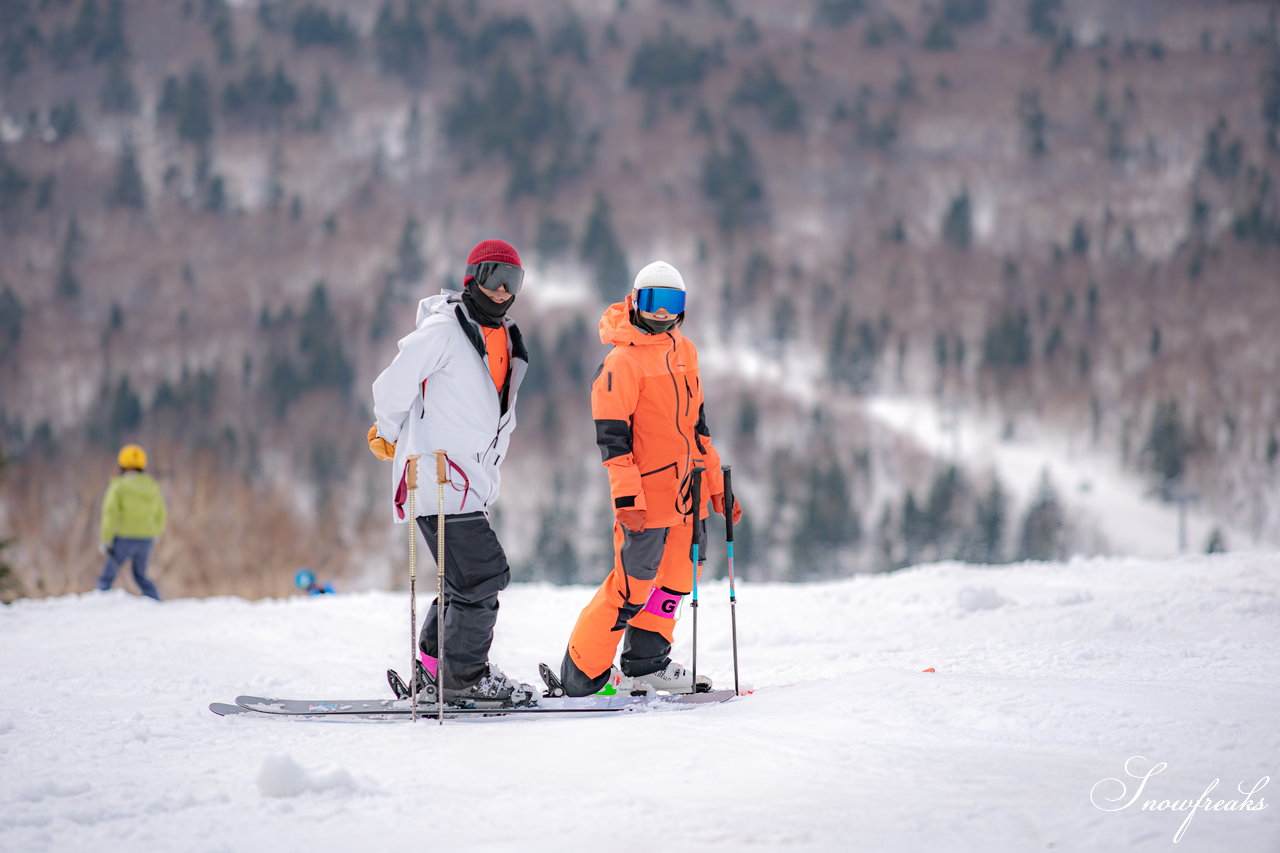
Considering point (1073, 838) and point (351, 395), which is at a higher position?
point (351, 395)

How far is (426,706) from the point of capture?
182 inches

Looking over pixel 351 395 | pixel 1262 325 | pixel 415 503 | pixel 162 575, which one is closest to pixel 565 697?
pixel 415 503

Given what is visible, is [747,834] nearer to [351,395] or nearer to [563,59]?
[351,395]

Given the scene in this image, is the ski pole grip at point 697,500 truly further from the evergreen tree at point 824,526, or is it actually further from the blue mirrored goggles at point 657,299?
the evergreen tree at point 824,526

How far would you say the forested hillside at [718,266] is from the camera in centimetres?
7212

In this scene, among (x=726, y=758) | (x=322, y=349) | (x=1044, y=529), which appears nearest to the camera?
(x=726, y=758)

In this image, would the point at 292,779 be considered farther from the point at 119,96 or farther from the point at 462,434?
the point at 119,96

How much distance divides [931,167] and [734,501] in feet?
534

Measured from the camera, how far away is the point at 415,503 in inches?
181

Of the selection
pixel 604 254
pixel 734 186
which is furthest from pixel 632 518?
pixel 734 186

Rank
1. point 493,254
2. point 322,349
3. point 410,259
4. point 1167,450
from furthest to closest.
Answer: point 410,259, point 322,349, point 1167,450, point 493,254

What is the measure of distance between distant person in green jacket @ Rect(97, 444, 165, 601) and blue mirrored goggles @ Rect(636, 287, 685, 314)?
8.70 m

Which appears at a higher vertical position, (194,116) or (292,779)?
(194,116)

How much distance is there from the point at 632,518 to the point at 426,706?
4.01ft
